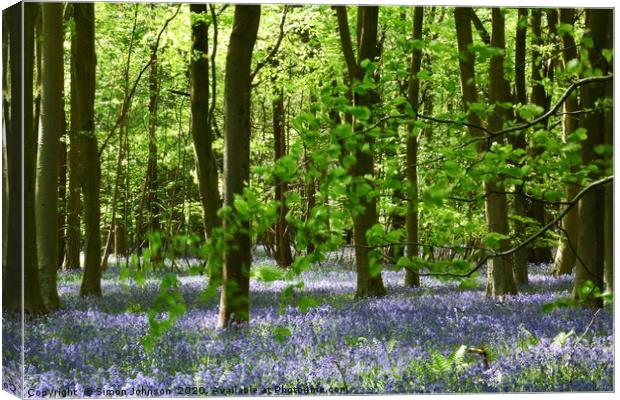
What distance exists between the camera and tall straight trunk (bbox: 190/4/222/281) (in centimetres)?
763

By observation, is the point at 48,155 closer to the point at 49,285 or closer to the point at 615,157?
the point at 49,285

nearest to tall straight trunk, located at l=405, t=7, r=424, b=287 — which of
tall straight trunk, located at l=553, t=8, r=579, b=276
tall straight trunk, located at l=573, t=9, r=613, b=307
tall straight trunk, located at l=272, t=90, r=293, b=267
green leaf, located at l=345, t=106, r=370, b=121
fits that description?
tall straight trunk, located at l=272, t=90, r=293, b=267

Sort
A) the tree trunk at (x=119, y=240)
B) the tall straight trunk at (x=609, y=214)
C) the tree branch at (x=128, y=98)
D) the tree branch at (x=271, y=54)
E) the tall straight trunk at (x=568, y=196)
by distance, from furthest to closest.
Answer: the tall straight trunk at (x=568, y=196) → the tree trunk at (x=119, y=240) → the tall straight trunk at (x=609, y=214) → the tree branch at (x=128, y=98) → the tree branch at (x=271, y=54)

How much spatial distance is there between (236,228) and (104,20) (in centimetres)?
582

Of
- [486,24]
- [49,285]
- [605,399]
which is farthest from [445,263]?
[486,24]

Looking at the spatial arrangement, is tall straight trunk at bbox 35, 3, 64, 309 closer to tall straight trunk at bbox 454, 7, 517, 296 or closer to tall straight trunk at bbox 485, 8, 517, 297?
tall straight trunk at bbox 454, 7, 517, 296

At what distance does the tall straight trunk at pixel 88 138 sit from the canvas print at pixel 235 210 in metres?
0.03

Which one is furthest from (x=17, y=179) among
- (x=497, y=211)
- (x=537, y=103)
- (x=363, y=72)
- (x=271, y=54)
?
(x=537, y=103)

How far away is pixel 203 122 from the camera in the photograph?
7.93 metres

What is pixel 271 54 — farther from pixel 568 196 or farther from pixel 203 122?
pixel 568 196

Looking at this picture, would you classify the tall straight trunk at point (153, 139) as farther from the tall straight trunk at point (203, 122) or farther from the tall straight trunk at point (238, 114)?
the tall straight trunk at point (238, 114)

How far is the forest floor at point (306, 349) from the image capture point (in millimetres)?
6637

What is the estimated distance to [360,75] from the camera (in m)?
8.61

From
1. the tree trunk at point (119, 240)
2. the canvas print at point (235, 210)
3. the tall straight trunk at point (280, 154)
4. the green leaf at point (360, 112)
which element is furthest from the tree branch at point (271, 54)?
the green leaf at point (360, 112)
